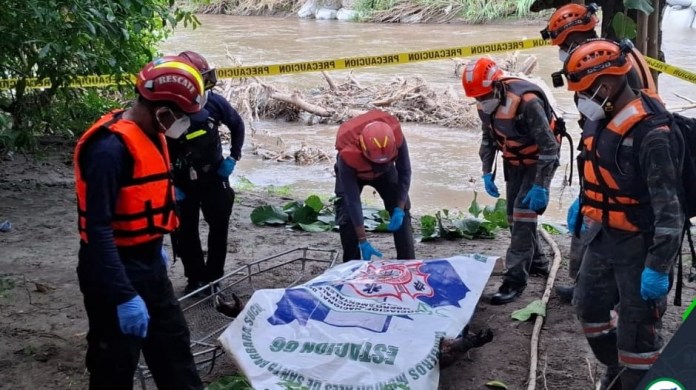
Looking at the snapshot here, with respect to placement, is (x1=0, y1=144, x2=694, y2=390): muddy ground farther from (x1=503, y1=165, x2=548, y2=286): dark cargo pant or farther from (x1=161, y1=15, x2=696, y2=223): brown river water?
(x1=161, y1=15, x2=696, y2=223): brown river water

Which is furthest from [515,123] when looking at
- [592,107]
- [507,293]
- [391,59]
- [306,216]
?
[391,59]

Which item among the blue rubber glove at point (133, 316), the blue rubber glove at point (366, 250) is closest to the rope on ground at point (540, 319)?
the blue rubber glove at point (366, 250)

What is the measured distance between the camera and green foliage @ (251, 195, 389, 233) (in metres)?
6.85

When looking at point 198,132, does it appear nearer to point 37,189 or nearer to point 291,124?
point 37,189

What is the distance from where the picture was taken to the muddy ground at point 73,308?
406 cm

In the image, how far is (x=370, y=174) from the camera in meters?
4.85

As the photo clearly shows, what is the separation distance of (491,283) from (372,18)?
21.5 meters

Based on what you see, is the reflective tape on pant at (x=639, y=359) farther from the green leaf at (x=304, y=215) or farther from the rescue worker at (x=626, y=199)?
the green leaf at (x=304, y=215)

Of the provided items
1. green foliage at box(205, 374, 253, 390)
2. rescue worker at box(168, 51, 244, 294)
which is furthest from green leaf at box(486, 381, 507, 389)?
rescue worker at box(168, 51, 244, 294)

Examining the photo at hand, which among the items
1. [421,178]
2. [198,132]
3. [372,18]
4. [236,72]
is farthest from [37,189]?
[372,18]

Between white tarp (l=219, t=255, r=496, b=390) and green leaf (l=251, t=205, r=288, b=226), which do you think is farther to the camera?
green leaf (l=251, t=205, r=288, b=226)

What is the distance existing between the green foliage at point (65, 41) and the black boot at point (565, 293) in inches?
116

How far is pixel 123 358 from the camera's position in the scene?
312 cm

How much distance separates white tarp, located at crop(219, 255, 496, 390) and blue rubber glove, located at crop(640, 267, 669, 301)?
0.99 metres
